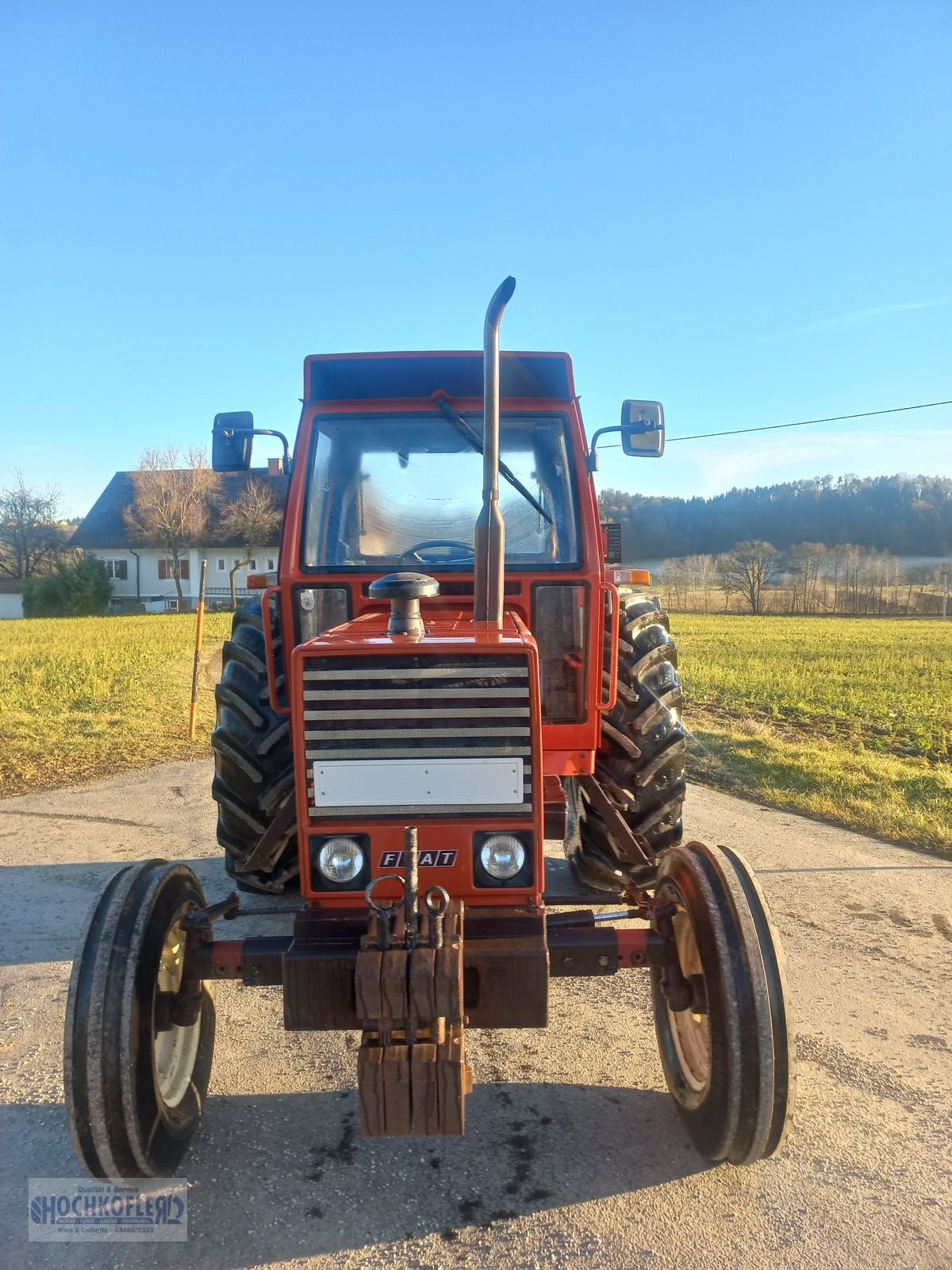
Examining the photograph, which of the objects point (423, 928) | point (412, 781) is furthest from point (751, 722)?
point (423, 928)

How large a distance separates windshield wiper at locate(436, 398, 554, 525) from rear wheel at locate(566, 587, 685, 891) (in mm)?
730

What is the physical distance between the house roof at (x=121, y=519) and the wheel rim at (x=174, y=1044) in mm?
41579

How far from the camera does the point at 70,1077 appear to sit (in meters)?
2.32

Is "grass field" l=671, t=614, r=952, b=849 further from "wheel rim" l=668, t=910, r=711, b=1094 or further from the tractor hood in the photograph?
the tractor hood

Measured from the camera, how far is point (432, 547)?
4047 millimetres

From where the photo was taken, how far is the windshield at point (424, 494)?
397 cm

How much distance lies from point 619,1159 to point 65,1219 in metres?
1.58

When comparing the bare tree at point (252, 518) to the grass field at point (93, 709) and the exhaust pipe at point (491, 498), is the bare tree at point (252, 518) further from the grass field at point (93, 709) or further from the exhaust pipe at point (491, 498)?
the exhaust pipe at point (491, 498)

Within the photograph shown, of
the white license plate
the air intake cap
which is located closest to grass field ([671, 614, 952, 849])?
the white license plate

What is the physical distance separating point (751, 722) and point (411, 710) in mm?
8608

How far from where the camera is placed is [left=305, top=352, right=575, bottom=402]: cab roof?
12.8ft

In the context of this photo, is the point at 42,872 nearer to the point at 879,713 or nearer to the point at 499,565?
the point at 499,565

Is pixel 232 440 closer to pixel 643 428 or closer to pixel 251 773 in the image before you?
pixel 251 773

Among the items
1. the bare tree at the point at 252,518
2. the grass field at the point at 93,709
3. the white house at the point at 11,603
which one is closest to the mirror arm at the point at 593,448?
→ the grass field at the point at 93,709
